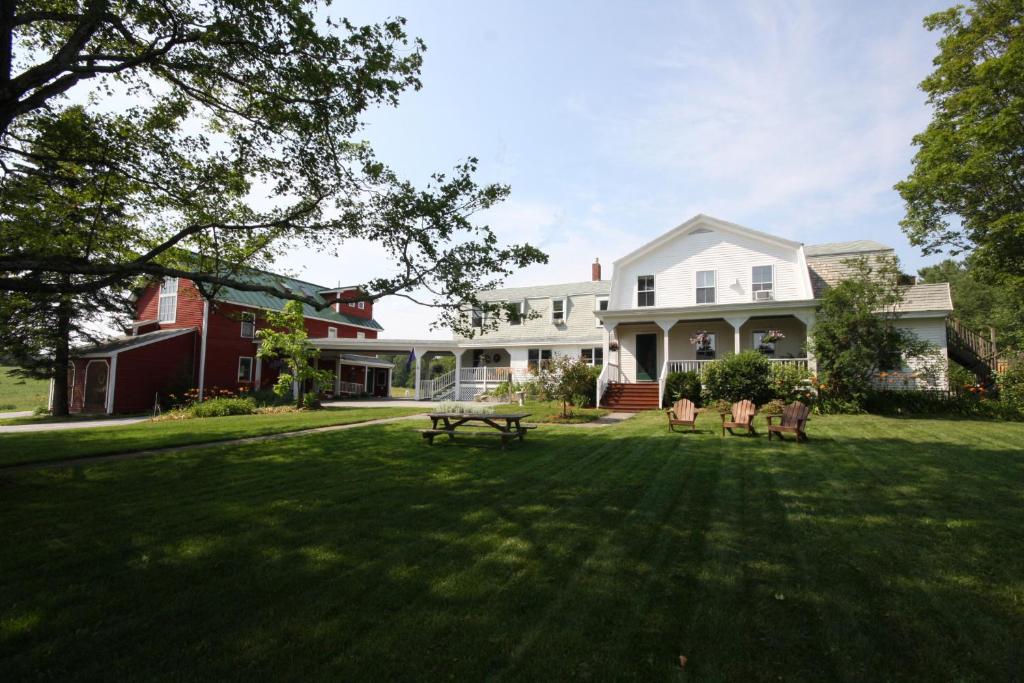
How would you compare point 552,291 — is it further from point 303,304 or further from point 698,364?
point 303,304

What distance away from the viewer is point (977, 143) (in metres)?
16.2

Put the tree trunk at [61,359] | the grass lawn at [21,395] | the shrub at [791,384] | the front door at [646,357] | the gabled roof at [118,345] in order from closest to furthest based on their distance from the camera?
1. the shrub at [791,384]
2. the tree trunk at [61,359]
3. the front door at [646,357]
4. the gabled roof at [118,345]
5. the grass lawn at [21,395]

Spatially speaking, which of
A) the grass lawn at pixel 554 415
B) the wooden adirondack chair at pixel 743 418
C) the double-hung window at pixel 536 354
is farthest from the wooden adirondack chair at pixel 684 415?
the double-hung window at pixel 536 354

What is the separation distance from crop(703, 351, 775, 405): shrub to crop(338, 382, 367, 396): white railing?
25.0 metres

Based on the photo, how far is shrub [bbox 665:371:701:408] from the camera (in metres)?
18.4

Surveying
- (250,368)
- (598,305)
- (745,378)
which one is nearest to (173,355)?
(250,368)

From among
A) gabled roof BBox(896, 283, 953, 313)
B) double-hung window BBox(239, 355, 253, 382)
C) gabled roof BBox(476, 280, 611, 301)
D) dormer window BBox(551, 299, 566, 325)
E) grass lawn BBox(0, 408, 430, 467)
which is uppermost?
gabled roof BBox(476, 280, 611, 301)

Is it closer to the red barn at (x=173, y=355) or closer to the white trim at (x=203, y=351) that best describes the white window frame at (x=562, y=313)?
the red barn at (x=173, y=355)

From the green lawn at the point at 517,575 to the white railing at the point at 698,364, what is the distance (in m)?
10.5

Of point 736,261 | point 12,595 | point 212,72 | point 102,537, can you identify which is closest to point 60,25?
point 212,72

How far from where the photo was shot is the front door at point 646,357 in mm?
22328

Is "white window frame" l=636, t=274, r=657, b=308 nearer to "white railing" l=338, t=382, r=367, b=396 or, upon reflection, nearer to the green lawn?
the green lawn

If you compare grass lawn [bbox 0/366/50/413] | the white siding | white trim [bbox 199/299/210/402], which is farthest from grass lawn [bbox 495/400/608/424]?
grass lawn [bbox 0/366/50/413]

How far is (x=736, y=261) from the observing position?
2097 centimetres
